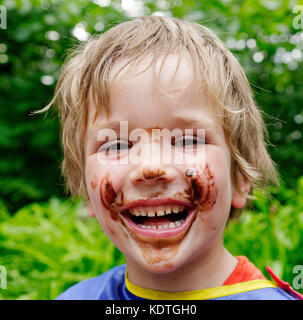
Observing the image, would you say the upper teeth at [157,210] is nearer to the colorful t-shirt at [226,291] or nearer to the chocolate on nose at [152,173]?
the chocolate on nose at [152,173]

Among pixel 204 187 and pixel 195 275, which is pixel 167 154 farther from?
pixel 195 275

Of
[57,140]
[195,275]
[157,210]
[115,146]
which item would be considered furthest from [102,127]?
[57,140]

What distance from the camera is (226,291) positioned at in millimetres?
1251

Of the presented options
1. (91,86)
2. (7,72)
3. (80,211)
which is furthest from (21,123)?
(91,86)

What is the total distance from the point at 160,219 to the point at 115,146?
0.98 ft

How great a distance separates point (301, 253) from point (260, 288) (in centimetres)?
132

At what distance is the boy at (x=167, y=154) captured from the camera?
3.81ft

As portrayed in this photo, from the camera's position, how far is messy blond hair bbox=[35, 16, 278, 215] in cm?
128

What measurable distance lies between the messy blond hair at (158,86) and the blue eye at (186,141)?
0.48 ft

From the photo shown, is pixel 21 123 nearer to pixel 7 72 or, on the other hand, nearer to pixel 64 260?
pixel 7 72

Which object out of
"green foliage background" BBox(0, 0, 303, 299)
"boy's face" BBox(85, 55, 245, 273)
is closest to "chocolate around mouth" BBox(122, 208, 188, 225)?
"boy's face" BBox(85, 55, 245, 273)

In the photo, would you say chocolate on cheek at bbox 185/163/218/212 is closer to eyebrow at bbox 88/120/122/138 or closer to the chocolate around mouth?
the chocolate around mouth

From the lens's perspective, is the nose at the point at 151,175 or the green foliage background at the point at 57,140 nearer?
the nose at the point at 151,175

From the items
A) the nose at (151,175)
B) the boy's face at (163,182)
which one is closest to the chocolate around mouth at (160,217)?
the boy's face at (163,182)
